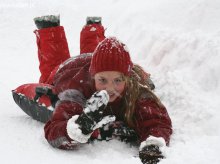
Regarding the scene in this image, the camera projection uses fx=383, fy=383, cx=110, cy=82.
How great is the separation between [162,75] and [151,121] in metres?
1.08

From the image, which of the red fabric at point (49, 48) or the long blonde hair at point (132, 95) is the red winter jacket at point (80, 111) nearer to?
the long blonde hair at point (132, 95)

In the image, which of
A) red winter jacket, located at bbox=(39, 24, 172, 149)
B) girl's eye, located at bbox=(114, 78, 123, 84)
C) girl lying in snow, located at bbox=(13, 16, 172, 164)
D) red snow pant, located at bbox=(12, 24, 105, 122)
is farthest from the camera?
red snow pant, located at bbox=(12, 24, 105, 122)

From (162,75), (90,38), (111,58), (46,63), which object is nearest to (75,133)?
(111,58)

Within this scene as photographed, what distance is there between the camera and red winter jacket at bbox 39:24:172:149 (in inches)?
89.3

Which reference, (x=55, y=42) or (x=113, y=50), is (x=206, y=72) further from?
(x=55, y=42)

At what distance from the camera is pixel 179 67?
340cm

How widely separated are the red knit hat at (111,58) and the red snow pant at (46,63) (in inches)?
24.5

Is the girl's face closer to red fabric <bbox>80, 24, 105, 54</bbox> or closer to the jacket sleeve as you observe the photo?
the jacket sleeve

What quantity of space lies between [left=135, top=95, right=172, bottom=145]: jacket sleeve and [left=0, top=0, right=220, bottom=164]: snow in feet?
0.31

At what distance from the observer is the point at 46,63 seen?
12.3 ft

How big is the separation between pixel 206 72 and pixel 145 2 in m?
2.82

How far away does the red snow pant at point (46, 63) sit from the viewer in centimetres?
295

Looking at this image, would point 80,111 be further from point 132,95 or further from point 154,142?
point 154,142

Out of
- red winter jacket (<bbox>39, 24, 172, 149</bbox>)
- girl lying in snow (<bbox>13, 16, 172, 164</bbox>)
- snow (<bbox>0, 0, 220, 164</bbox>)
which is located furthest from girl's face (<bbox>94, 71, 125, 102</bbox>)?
snow (<bbox>0, 0, 220, 164</bbox>)
